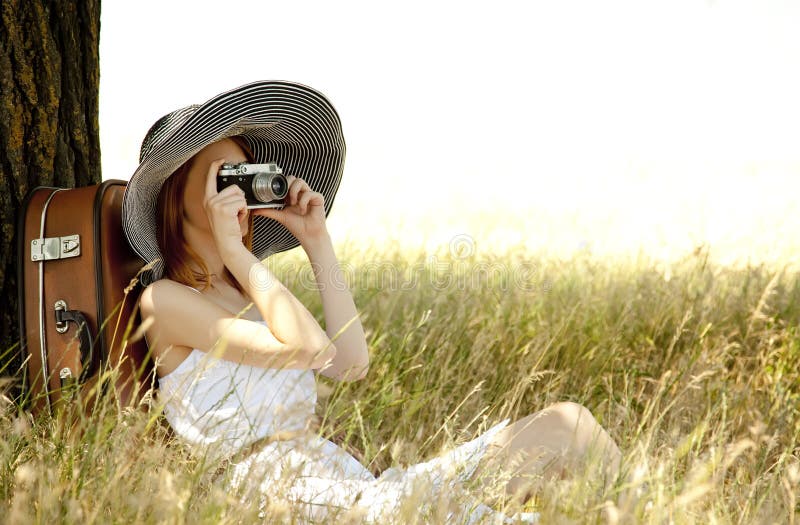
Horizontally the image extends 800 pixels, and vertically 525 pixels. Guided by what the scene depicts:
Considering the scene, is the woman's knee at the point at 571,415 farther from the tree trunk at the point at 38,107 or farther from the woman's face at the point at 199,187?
the tree trunk at the point at 38,107

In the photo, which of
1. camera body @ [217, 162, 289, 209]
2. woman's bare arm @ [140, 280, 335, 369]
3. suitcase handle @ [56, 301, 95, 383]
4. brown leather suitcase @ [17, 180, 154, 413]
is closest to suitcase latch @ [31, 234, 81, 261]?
brown leather suitcase @ [17, 180, 154, 413]

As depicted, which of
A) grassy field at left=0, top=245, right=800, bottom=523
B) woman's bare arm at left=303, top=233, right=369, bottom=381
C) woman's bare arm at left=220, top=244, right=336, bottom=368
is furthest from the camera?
woman's bare arm at left=303, top=233, right=369, bottom=381

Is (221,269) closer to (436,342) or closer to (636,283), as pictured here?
(436,342)

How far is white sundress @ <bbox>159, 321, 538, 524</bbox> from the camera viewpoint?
1972 mm

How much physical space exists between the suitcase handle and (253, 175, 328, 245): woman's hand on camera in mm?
740

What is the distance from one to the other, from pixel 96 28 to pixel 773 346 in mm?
3304

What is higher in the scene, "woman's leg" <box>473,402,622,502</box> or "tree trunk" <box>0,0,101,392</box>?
"tree trunk" <box>0,0,101,392</box>

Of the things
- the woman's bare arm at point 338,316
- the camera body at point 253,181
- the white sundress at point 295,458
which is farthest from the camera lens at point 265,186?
the white sundress at point 295,458

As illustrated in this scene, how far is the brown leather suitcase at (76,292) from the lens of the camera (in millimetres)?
2531

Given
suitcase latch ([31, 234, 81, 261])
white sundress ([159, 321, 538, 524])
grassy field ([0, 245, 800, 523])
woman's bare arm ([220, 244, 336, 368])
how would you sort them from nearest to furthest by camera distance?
white sundress ([159, 321, 538, 524]) → woman's bare arm ([220, 244, 336, 368]) → suitcase latch ([31, 234, 81, 261]) → grassy field ([0, 245, 800, 523])

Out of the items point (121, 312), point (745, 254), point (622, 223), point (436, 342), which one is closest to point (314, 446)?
point (121, 312)

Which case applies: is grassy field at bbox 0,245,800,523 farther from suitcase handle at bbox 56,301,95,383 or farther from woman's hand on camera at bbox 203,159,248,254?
woman's hand on camera at bbox 203,159,248,254

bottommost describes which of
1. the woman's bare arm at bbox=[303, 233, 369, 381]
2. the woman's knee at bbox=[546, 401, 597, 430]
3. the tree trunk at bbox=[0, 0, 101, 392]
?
the woman's knee at bbox=[546, 401, 597, 430]

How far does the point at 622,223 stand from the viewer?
10148 millimetres
